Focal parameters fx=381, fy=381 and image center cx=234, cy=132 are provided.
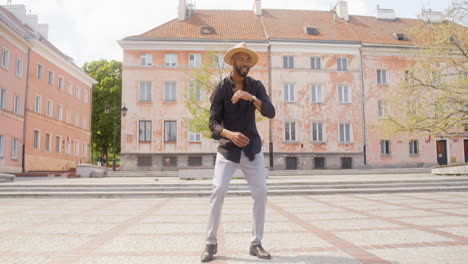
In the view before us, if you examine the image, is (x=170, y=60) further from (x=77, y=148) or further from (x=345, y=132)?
(x=345, y=132)

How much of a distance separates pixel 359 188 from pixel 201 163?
18.8 m

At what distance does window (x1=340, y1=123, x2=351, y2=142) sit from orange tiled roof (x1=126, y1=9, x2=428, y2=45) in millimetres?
7273

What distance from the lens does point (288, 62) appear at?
3241 centimetres

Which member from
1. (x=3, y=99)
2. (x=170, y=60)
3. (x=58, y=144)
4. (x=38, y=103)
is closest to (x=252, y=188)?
(x=3, y=99)

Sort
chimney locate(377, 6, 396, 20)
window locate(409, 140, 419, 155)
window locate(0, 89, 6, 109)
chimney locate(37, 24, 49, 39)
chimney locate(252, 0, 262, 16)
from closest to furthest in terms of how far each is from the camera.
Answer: window locate(0, 89, 6, 109) → window locate(409, 140, 419, 155) → chimney locate(252, 0, 262, 16) → chimney locate(37, 24, 49, 39) → chimney locate(377, 6, 396, 20)

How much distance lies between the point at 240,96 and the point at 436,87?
18.4 m

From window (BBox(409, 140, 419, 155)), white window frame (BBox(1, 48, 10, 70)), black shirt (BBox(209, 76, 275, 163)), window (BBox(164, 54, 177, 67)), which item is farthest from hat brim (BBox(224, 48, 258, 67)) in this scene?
window (BBox(409, 140, 419, 155))

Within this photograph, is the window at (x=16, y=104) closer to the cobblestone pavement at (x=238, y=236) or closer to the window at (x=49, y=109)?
the window at (x=49, y=109)

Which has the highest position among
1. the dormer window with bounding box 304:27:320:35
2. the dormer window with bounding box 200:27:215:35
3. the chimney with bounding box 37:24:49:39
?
the chimney with bounding box 37:24:49:39

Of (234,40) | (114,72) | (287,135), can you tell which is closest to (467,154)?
(287,135)

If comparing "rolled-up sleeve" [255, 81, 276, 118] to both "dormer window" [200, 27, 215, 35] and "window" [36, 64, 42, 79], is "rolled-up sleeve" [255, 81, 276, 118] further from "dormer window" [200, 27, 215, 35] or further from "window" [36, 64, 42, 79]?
"window" [36, 64, 42, 79]

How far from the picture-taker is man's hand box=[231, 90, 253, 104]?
377 centimetres

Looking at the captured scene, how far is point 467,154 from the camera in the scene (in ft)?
111

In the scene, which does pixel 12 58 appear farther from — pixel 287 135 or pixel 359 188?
pixel 359 188
